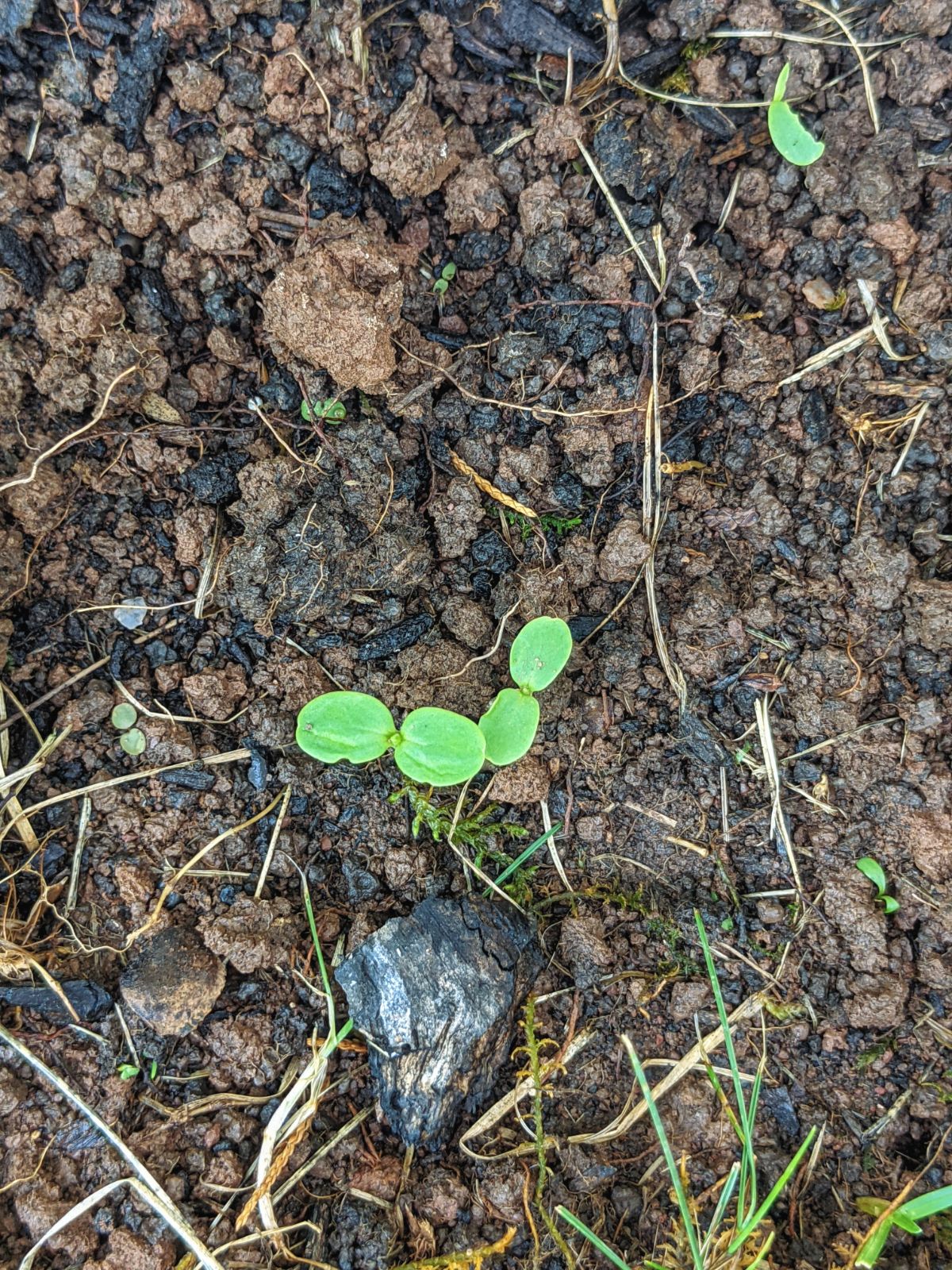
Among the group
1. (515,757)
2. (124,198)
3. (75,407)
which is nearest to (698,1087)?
(515,757)

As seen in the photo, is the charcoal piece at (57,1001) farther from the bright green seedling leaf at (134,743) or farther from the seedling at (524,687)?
the seedling at (524,687)

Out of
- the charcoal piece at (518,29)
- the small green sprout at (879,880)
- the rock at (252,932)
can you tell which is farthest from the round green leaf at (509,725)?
the charcoal piece at (518,29)

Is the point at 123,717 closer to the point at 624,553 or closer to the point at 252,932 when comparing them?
the point at 252,932

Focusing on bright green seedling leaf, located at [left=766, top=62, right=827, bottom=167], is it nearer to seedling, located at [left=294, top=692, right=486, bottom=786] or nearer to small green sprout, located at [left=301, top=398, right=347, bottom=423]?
small green sprout, located at [left=301, top=398, right=347, bottom=423]

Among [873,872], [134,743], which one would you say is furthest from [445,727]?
[873,872]

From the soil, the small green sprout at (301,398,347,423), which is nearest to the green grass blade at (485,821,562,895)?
the soil

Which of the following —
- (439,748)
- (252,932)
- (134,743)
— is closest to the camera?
(439,748)
